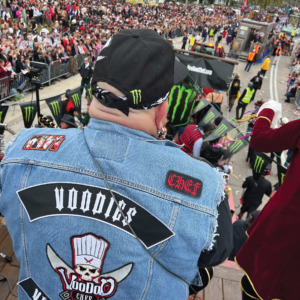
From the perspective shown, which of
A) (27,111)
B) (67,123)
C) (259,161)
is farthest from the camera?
(67,123)

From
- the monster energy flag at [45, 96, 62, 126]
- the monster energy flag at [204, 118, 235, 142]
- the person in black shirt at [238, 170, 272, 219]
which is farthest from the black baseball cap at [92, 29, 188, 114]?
the monster energy flag at [45, 96, 62, 126]

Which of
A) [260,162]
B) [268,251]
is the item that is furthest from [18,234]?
[260,162]

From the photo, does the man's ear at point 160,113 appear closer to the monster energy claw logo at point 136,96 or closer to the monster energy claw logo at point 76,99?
the monster energy claw logo at point 136,96

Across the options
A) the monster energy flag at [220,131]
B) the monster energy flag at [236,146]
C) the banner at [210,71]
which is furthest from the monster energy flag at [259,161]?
the banner at [210,71]

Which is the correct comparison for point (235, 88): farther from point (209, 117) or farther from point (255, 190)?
Result: point (255, 190)

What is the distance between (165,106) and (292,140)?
1065mm

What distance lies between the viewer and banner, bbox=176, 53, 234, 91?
731cm

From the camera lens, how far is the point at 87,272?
3.57ft

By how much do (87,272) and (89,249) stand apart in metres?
0.11

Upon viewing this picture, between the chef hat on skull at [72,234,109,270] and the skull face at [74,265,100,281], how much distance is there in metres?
0.02

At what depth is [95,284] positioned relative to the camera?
3.61 feet

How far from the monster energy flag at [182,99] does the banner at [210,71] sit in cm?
112

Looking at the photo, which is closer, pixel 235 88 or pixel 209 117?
pixel 209 117

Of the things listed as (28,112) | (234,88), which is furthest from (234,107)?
(28,112)
